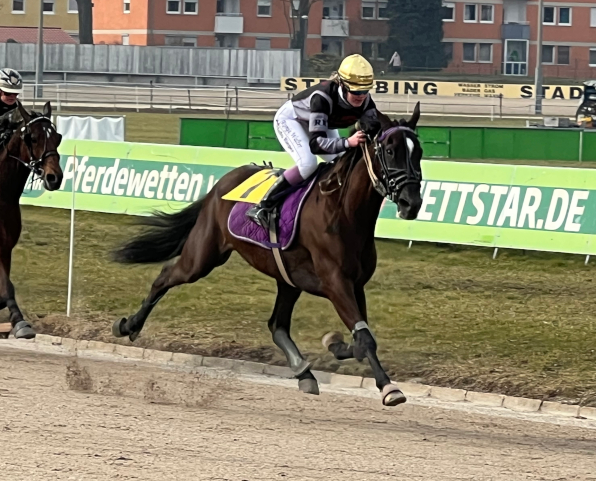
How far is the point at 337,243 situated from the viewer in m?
7.81

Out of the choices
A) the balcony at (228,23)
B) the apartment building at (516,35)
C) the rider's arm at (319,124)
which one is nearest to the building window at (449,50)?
the apartment building at (516,35)

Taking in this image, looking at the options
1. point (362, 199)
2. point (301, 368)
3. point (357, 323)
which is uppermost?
point (362, 199)

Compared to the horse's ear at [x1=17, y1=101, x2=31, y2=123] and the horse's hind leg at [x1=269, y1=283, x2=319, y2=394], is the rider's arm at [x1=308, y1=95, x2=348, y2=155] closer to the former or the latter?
the horse's hind leg at [x1=269, y1=283, x2=319, y2=394]

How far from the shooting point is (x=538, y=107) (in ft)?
152

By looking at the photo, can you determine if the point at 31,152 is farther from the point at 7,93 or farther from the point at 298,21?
the point at 298,21

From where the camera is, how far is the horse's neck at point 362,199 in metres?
7.77

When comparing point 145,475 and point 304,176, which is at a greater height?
point 304,176

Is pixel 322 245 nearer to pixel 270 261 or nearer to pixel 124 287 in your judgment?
pixel 270 261

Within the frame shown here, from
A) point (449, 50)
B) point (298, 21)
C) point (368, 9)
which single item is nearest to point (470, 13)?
point (449, 50)

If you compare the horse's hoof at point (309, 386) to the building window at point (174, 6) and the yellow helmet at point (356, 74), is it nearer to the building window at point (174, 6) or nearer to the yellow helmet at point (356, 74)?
the yellow helmet at point (356, 74)

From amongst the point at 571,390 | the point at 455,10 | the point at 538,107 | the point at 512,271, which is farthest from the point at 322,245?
the point at 455,10

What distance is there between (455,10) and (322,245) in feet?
231

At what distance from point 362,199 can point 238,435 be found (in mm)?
1672

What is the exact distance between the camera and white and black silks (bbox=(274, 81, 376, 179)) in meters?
8.04
